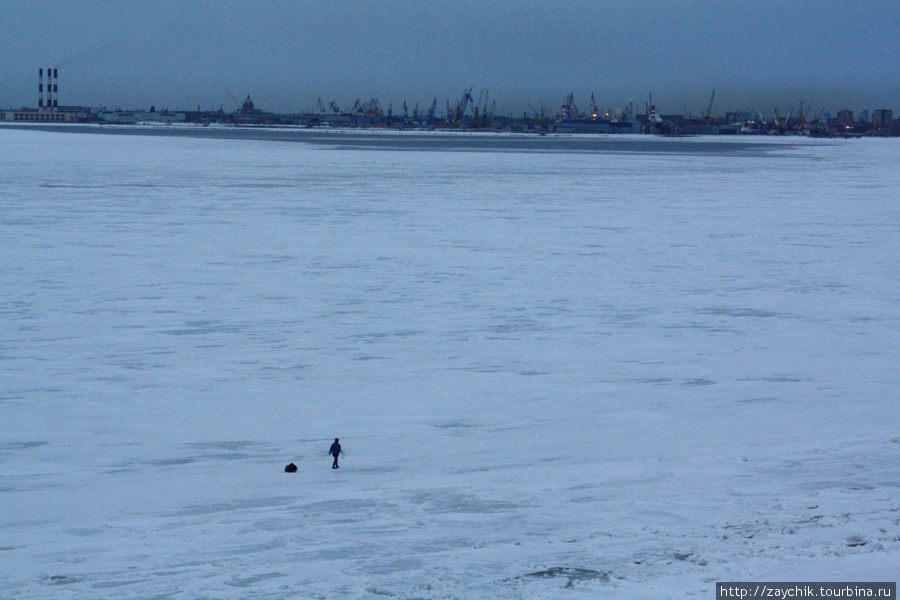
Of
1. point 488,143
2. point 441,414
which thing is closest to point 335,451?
point 441,414

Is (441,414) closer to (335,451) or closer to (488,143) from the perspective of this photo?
(335,451)

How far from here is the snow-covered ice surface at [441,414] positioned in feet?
14.8

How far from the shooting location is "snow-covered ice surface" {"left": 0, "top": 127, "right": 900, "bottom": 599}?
4.51 m

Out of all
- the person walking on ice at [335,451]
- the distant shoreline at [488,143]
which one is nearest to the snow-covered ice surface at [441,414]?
the person walking on ice at [335,451]

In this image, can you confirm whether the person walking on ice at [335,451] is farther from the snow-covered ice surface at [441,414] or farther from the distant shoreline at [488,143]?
the distant shoreline at [488,143]

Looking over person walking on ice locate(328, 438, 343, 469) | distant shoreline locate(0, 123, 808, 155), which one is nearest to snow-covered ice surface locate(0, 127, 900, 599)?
person walking on ice locate(328, 438, 343, 469)

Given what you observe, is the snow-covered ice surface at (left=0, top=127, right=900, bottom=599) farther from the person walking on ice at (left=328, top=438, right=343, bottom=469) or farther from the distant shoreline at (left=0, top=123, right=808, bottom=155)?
the distant shoreline at (left=0, top=123, right=808, bottom=155)

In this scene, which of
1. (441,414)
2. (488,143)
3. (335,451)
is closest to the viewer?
(335,451)

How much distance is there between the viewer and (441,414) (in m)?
6.80

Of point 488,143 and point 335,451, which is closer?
point 335,451

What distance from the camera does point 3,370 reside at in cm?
759

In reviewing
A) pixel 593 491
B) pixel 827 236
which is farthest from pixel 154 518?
pixel 827 236

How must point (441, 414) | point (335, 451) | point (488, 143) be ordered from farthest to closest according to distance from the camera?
point (488, 143) → point (441, 414) → point (335, 451)

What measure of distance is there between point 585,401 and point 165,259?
7.33 m
